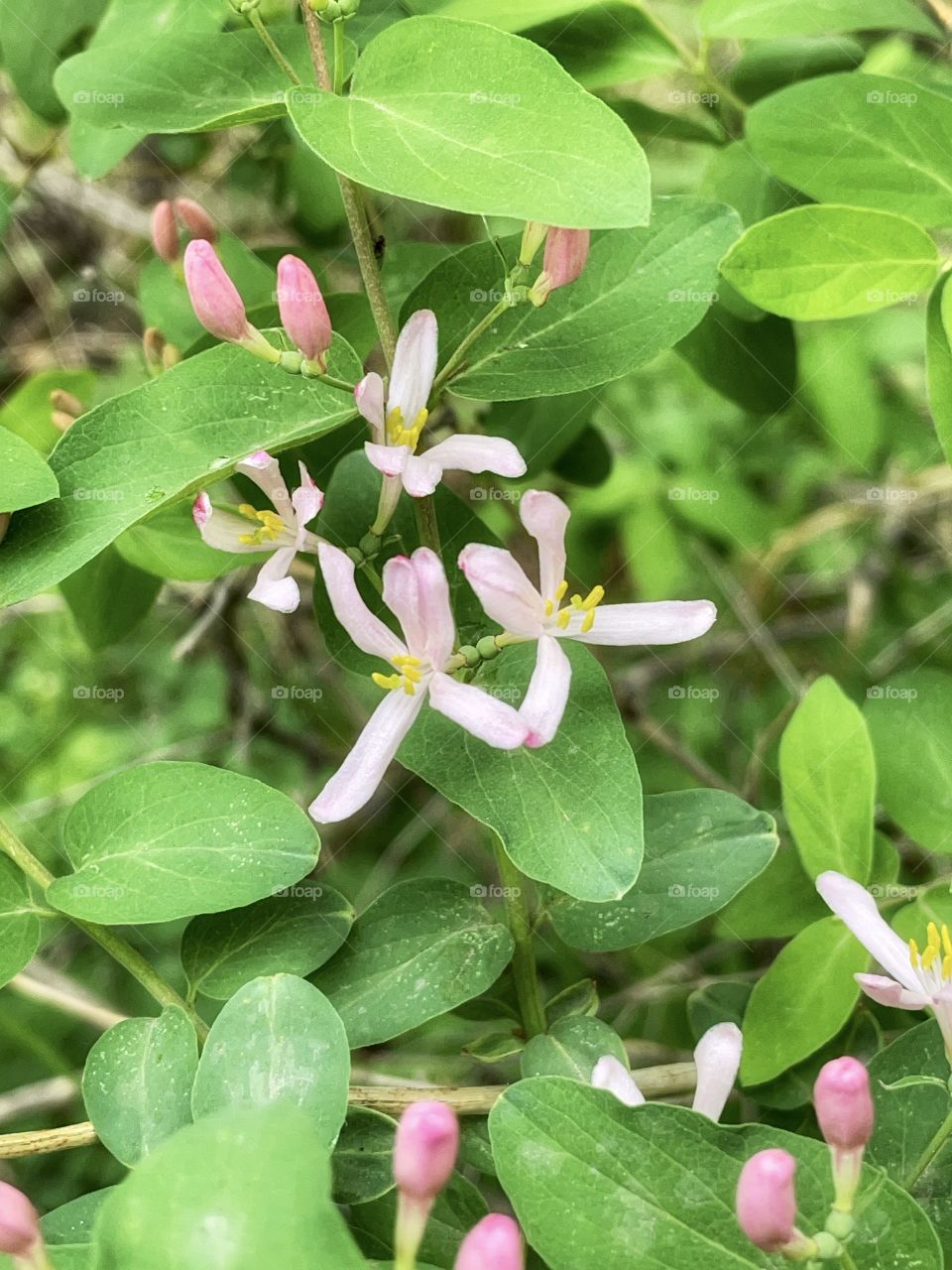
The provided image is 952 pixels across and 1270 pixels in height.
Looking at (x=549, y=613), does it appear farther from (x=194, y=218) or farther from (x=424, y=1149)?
(x=194, y=218)

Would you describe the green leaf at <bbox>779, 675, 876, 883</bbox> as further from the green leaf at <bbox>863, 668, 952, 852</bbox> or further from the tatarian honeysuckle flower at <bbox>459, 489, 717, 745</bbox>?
the tatarian honeysuckle flower at <bbox>459, 489, 717, 745</bbox>

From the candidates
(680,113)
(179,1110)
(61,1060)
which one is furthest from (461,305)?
(61,1060)

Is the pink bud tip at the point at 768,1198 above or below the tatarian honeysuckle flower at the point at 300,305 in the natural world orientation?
below

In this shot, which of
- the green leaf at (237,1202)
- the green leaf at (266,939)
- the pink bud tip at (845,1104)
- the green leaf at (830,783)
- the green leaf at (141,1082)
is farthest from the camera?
the green leaf at (830,783)

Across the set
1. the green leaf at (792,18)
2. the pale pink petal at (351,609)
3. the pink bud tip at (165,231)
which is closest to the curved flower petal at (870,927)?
the pale pink petal at (351,609)

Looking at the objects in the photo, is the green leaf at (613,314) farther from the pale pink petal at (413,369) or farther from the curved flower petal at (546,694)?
the curved flower petal at (546,694)

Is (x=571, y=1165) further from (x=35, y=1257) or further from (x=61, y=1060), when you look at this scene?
(x=61, y=1060)

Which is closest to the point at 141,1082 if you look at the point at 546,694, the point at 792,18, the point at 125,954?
the point at 125,954
